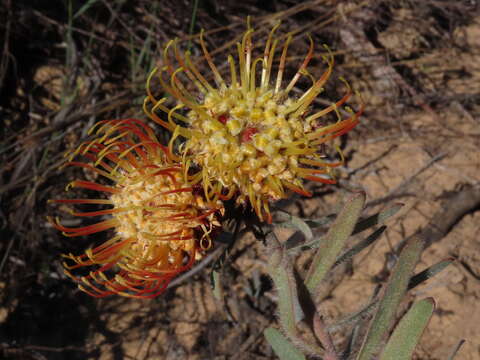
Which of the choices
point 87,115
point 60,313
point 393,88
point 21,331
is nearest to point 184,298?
point 60,313

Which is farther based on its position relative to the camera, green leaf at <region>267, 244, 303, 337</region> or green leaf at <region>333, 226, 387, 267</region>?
green leaf at <region>333, 226, 387, 267</region>

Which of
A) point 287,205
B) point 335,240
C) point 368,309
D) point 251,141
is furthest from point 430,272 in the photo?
point 287,205

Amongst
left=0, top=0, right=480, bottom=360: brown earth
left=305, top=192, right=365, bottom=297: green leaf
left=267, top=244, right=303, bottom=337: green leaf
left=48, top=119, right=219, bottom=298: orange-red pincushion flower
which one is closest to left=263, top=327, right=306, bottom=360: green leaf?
left=267, top=244, right=303, bottom=337: green leaf

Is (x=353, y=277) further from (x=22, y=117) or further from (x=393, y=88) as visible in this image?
(x=22, y=117)

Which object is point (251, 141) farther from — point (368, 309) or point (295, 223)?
point (368, 309)

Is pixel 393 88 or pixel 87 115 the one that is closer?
pixel 87 115

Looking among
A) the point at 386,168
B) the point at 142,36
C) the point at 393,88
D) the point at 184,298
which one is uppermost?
the point at 142,36

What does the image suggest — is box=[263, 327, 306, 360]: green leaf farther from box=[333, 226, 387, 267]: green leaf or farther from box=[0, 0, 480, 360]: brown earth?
box=[0, 0, 480, 360]: brown earth
